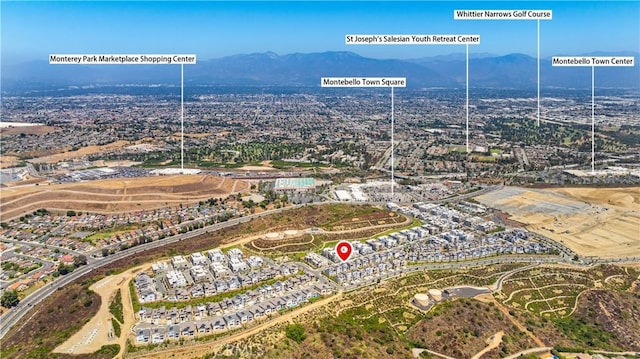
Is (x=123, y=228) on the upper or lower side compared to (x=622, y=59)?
lower

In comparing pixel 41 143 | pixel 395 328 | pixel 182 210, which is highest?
pixel 41 143

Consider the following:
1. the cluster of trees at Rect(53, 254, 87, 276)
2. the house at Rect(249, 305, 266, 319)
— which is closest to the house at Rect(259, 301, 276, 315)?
the house at Rect(249, 305, 266, 319)

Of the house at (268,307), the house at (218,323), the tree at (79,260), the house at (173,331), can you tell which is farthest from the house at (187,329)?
the tree at (79,260)

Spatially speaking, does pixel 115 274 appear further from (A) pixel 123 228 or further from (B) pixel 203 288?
(A) pixel 123 228

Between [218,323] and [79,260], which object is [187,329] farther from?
[79,260]

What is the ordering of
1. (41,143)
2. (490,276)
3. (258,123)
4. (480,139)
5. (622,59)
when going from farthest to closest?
(258,123), (480,139), (41,143), (490,276), (622,59)

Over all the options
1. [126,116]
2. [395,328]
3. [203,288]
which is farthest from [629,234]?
[126,116]
